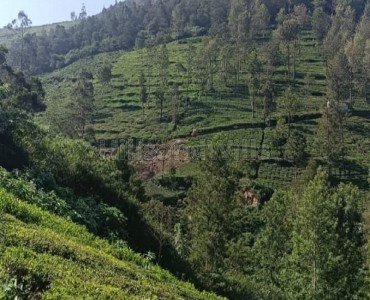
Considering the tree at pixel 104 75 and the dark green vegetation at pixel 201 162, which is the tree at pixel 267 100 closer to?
the dark green vegetation at pixel 201 162

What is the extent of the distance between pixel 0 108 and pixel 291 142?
68.9 meters

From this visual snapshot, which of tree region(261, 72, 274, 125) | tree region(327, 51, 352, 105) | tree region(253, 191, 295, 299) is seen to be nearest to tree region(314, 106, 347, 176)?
tree region(261, 72, 274, 125)

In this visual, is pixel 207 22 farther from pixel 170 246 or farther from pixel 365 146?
pixel 170 246

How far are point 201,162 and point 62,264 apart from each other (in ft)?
125

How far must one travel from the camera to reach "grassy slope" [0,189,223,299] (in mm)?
11469

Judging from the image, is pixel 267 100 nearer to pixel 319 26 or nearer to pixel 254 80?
pixel 254 80

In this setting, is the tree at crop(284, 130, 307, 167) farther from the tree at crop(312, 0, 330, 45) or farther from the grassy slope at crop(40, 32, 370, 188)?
the tree at crop(312, 0, 330, 45)

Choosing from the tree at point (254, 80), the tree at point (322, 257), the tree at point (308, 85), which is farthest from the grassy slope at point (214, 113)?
the tree at point (322, 257)

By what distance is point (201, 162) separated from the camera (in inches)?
1999

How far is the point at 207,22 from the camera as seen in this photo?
19725 cm

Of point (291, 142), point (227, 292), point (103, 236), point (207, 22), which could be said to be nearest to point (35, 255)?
point (103, 236)

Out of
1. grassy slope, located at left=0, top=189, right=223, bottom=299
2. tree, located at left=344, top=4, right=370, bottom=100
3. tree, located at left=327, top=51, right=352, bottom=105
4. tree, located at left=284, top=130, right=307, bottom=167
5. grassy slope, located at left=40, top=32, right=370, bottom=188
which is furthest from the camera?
tree, located at left=344, top=4, right=370, bottom=100

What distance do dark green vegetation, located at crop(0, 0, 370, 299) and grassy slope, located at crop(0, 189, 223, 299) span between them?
0.23ft

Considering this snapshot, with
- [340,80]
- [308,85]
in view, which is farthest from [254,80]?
[308,85]
